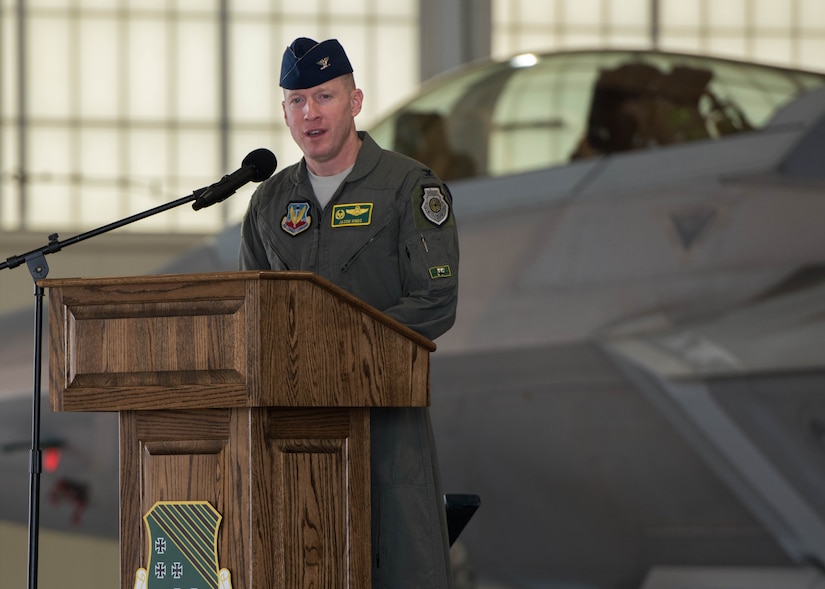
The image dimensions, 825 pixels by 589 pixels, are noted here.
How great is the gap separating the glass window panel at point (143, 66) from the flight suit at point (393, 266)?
8.72 meters

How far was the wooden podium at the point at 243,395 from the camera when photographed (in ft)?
6.16

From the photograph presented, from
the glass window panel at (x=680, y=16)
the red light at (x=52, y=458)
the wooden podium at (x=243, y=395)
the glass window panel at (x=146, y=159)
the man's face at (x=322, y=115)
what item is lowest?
the red light at (x=52, y=458)

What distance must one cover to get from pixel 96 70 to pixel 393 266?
899cm

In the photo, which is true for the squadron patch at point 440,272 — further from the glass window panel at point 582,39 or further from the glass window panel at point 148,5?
the glass window panel at point 148,5

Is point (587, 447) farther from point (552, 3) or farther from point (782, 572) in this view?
point (552, 3)

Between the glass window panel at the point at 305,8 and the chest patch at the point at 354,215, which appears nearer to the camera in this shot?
the chest patch at the point at 354,215

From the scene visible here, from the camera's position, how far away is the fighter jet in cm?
413

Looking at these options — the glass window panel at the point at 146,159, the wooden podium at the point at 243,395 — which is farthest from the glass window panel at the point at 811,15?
the wooden podium at the point at 243,395

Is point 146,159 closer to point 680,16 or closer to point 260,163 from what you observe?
point 680,16

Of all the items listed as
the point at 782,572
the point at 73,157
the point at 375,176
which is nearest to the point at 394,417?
the point at 375,176

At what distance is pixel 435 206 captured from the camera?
7.66 ft

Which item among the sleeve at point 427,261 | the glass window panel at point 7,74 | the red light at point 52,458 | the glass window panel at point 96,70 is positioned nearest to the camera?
the sleeve at point 427,261

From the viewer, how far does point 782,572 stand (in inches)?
165

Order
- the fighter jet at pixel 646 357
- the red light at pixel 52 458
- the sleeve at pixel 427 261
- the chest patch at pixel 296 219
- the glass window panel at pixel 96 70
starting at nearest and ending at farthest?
the sleeve at pixel 427 261 < the chest patch at pixel 296 219 < the fighter jet at pixel 646 357 < the red light at pixel 52 458 < the glass window panel at pixel 96 70
